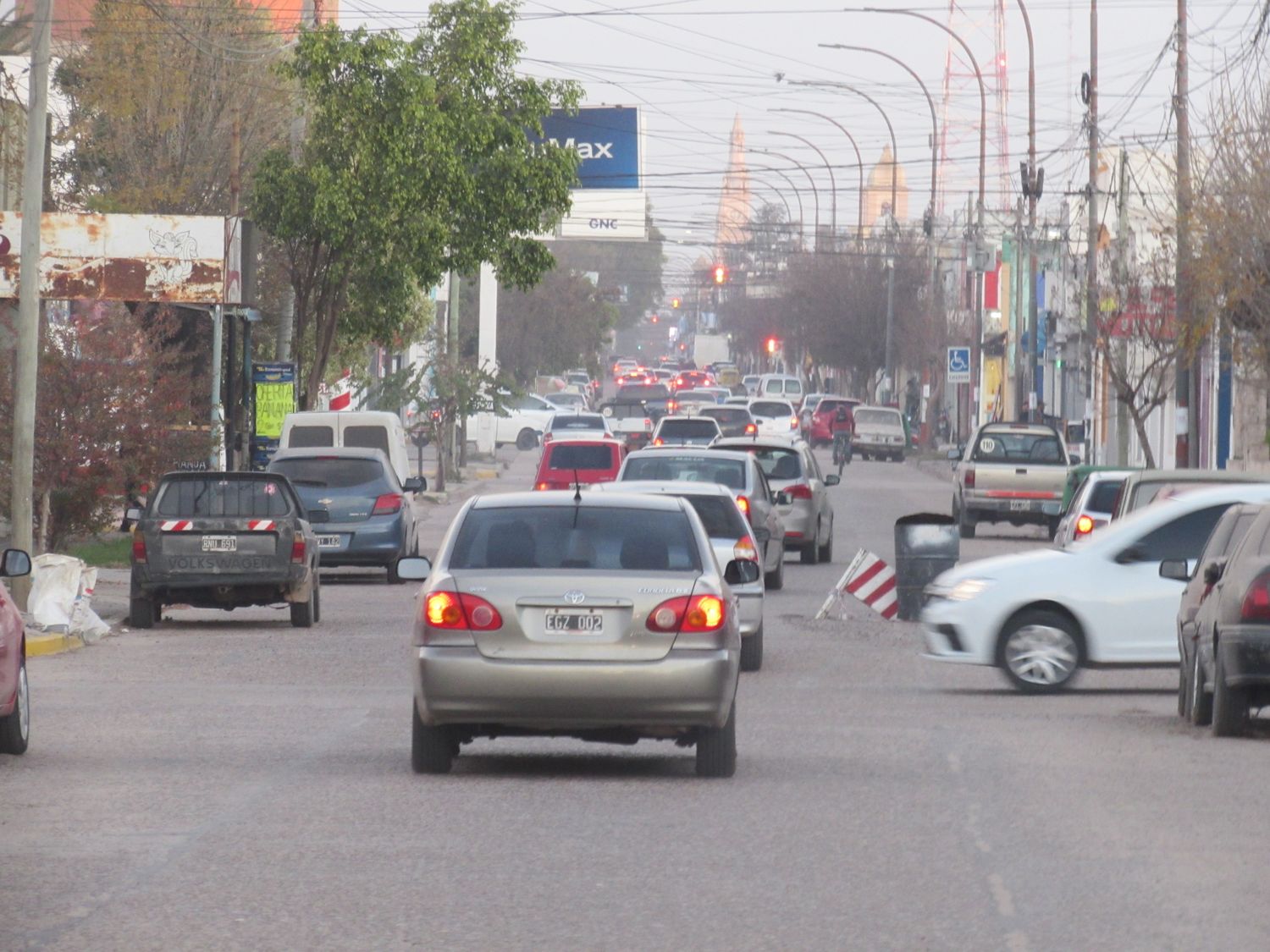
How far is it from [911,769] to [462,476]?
143ft

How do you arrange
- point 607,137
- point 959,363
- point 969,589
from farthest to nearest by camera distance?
1. point 607,137
2. point 959,363
3. point 969,589

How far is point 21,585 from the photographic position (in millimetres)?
22453

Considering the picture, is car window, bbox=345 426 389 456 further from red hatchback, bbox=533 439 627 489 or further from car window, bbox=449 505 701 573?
car window, bbox=449 505 701 573

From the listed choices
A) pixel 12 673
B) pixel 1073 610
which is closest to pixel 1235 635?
pixel 1073 610

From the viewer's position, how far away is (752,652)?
18.6 meters

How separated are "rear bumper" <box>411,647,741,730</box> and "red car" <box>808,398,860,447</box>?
2575 inches

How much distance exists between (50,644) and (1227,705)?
1025cm

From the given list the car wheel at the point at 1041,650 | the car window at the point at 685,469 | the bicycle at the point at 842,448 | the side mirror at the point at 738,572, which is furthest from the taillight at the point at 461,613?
the bicycle at the point at 842,448

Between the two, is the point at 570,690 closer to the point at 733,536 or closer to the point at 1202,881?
the point at 1202,881

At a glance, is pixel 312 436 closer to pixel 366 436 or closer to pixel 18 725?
pixel 366 436

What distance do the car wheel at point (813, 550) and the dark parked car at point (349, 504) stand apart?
6495mm

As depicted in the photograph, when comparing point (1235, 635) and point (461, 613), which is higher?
point (461, 613)

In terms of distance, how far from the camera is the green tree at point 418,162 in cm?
3812

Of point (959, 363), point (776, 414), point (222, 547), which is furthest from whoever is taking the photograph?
point (776, 414)
